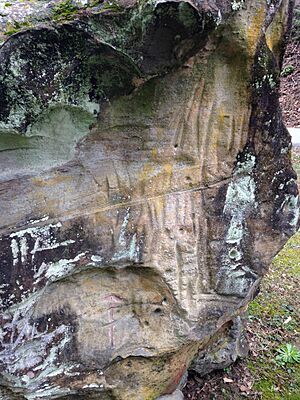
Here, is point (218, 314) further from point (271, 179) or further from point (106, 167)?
point (106, 167)

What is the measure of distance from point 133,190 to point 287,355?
173 cm

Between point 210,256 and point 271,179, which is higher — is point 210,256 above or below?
below

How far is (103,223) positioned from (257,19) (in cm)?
98

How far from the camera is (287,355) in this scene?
11.1 ft

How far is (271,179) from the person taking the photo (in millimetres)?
2447

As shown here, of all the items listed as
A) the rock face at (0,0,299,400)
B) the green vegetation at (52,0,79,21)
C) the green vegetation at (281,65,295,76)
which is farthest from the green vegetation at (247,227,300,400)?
the green vegetation at (281,65,295,76)

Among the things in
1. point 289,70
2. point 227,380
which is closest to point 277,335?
point 227,380

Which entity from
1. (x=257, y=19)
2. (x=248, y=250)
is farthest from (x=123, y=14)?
(x=248, y=250)

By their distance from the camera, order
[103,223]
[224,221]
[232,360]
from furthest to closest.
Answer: [232,360] < [224,221] < [103,223]

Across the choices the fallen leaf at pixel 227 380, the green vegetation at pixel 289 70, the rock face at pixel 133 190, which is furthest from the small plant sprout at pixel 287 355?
the green vegetation at pixel 289 70

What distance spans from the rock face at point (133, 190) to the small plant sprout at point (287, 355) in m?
0.94

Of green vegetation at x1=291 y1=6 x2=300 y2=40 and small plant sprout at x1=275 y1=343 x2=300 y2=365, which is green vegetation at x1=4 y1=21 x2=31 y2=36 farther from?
green vegetation at x1=291 y1=6 x2=300 y2=40

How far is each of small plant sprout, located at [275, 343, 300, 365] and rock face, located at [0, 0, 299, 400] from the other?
3.07ft

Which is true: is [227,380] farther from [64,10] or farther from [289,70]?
[289,70]
